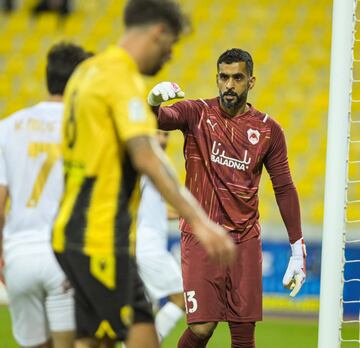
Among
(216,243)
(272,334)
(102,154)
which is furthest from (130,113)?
(272,334)

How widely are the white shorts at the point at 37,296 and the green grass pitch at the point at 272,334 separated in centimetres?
341

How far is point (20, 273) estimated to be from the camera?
441 cm

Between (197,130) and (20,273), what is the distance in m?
1.81

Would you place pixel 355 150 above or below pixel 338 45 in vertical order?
below

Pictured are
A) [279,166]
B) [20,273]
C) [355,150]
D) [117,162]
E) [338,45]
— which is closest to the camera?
[117,162]

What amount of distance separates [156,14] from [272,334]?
19.1ft

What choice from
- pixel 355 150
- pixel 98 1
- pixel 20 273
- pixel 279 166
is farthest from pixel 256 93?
pixel 20 273

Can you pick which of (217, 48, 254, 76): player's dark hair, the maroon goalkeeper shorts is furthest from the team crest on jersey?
the maroon goalkeeper shorts

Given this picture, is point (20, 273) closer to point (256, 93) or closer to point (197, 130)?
point (197, 130)

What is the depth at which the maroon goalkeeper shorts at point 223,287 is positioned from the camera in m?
5.74

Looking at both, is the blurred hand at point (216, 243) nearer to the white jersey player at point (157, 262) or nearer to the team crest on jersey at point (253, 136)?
the team crest on jersey at point (253, 136)

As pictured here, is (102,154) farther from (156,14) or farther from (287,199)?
(287,199)

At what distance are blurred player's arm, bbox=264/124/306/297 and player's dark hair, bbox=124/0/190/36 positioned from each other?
2197mm

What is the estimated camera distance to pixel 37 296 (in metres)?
4.49
